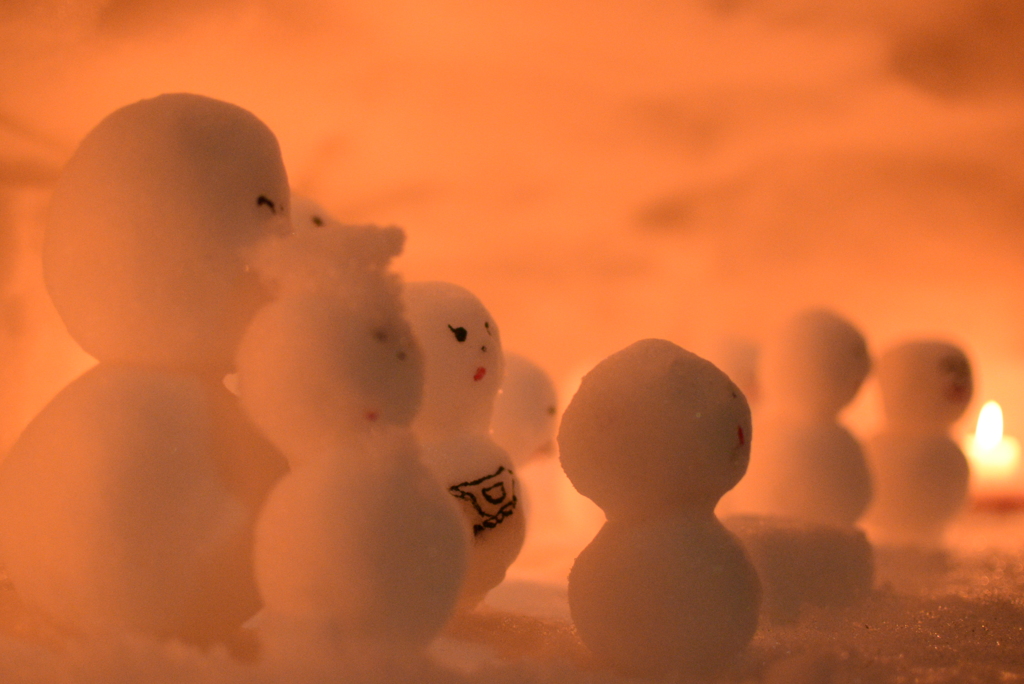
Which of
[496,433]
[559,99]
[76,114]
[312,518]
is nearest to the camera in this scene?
[312,518]

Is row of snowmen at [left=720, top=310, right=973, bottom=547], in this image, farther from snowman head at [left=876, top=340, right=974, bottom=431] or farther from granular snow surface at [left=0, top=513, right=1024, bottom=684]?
granular snow surface at [left=0, top=513, right=1024, bottom=684]

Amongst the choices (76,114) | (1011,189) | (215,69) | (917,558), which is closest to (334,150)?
(215,69)

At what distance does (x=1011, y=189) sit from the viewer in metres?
2.11

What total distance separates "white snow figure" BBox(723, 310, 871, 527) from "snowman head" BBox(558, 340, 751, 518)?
734 mm

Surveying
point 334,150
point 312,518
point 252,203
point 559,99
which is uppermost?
point 559,99

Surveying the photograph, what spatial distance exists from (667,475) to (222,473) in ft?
1.53

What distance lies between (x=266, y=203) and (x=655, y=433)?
0.49m

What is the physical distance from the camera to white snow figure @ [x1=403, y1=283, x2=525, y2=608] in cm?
108

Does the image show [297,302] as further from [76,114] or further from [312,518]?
[76,114]

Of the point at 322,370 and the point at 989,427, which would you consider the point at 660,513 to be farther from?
the point at 989,427

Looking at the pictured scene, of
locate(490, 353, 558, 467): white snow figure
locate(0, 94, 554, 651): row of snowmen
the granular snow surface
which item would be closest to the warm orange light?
the granular snow surface

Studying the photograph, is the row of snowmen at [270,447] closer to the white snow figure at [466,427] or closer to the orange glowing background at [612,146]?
the white snow figure at [466,427]

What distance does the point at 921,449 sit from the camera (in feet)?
5.96

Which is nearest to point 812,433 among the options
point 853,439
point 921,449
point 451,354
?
point 853,439
